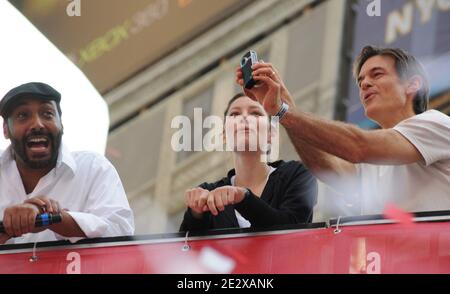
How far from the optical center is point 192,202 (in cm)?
302

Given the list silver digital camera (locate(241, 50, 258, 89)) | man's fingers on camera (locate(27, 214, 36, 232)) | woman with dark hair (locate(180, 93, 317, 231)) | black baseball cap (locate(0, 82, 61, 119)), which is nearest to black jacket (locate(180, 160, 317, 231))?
woman with dark hair (locate(180, 93, 317, 231))

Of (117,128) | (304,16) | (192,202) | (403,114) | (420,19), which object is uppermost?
(304,16)

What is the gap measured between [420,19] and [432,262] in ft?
5.94

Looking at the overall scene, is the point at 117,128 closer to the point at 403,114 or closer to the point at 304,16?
the point at 304,16

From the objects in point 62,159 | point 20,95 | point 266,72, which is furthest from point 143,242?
point 20,95

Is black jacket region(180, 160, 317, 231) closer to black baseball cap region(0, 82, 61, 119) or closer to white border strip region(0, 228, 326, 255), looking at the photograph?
white border strip region(0, 228, 326, 255)

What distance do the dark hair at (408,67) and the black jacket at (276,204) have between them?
435mm

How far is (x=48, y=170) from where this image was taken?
12.0 ft

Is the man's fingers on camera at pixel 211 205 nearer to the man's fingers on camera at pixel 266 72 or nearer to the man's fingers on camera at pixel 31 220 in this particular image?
the man's fingers on camera at pixel 266 72

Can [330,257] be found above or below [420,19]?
below

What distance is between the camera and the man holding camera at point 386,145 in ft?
9.55

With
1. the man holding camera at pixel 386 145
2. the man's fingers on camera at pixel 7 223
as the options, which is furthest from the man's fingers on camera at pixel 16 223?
the man holding camera at pixel 386 145

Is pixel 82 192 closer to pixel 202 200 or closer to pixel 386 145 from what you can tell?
pixel 202 200

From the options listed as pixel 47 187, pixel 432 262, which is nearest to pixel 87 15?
pixel 47 187
